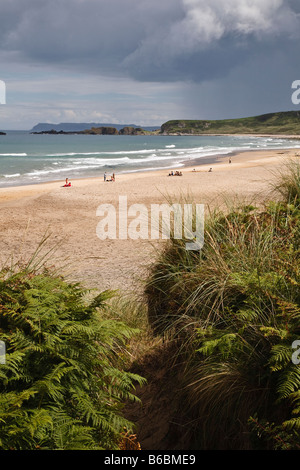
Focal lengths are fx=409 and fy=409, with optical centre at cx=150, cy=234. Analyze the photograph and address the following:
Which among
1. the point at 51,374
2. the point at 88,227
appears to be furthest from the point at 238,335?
the point at 88,227

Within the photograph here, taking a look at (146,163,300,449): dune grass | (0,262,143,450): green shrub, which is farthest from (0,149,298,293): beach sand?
(146,163,300,449): dune grass

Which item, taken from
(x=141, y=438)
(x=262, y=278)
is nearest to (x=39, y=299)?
(x=141, y=438)

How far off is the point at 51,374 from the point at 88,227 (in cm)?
1219

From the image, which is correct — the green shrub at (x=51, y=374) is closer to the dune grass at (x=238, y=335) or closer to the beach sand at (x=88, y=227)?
the beach sand at (x=88, y=227)

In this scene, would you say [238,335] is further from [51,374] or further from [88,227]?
[88,227]

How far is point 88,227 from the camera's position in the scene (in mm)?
14586

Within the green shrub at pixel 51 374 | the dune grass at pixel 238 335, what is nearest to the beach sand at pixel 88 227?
the green shrub at pixel 51 374

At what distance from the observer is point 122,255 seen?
10414 millimetres

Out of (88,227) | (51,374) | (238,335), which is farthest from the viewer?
(88,227)

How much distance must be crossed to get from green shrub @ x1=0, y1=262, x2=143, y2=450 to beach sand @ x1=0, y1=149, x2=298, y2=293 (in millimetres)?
580

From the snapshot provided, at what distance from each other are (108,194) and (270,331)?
2055cm

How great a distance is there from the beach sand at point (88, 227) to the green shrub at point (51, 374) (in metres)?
0.58

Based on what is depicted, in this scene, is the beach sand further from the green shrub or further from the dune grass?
the dune grass
